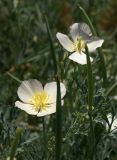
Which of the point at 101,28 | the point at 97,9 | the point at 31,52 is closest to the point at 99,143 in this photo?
the point at 31,52

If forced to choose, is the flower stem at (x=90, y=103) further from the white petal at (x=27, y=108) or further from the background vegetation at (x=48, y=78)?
the white petal at (x=27, y=108)

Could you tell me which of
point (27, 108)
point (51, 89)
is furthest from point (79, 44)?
point (27, 108)

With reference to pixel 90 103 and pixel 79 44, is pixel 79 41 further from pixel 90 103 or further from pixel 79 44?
pixel 90 103

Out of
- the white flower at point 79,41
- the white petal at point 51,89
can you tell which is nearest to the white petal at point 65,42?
the white flower at point 79,41

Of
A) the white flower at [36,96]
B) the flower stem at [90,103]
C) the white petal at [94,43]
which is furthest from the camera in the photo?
the white petal at [94,43]

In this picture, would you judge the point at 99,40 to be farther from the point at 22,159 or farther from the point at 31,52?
the point at 31,52

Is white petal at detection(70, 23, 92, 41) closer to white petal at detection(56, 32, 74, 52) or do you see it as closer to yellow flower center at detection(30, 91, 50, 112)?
white petal at detection(56, 32, 74, 52)
